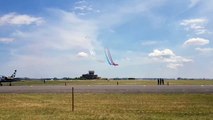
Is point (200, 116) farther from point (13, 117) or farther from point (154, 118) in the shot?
point (13, 117)

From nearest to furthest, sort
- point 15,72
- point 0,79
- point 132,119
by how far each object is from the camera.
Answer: point 132,119 < point 0,79 < point 15,72

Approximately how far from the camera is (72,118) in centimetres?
2011

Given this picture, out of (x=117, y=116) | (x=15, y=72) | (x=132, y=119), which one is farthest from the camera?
(x=15, y=72)

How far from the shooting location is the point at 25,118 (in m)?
20.0

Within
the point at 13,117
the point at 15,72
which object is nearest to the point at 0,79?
the point at 15,72

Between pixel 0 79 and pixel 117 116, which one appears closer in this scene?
pixel 117 116

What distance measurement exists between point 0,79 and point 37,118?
9648cm

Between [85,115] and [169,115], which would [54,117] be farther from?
[169,115]

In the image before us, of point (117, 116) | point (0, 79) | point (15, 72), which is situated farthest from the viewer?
point (15, 72)

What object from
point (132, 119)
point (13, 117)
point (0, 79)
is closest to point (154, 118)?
point (132, 119)

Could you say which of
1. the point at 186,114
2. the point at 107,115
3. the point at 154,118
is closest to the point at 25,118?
the point at 107,115

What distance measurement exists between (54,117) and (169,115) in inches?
275

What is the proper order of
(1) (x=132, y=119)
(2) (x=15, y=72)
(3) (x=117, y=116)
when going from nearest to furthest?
1. (1) (x=132, y=119)
2. (3) (x=117, y=116)
3. (2) (x=15, y=72)

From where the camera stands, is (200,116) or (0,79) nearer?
(200,116)
